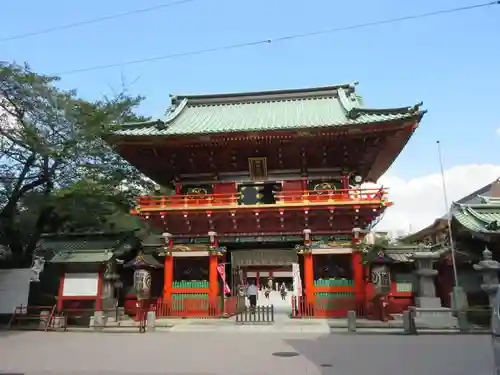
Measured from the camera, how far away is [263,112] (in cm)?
2611

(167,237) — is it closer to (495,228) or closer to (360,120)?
(360,120)

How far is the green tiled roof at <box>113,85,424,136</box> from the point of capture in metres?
20.7

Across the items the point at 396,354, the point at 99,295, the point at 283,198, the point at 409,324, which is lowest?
the point at 396,354

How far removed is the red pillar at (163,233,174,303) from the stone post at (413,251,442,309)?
Result: 11876 mm

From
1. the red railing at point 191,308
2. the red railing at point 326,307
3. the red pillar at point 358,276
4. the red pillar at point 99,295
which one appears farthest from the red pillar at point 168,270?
the red pillar at point 358,276

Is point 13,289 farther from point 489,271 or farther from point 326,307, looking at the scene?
point 489,271

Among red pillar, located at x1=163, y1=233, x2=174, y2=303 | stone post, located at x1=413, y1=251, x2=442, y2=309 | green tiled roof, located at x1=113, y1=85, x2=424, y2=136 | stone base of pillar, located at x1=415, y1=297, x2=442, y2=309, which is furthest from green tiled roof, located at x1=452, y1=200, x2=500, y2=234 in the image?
red pillar, located at x1=163, y1=233, x2=174, y2=303

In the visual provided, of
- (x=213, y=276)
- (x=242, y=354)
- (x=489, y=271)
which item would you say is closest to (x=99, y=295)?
(x=213, y=276)

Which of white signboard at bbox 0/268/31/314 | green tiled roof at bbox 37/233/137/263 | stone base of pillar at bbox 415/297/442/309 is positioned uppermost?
green tiled roof at bbox 37/233/137/263

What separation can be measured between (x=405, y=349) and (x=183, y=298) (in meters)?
11.8

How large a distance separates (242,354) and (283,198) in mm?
10293

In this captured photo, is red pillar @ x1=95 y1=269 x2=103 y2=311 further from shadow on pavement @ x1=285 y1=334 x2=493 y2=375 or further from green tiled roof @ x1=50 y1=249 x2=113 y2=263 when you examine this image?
shadow on pavement @ x1=285 y1=334 x2=493 y2=375

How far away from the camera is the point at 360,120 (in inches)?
786

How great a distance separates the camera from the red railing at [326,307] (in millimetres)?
19297
